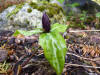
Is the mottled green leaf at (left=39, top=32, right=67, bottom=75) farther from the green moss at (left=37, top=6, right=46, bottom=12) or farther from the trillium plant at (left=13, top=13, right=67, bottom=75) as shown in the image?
the green moss at (left=37, top=6, right=46, bottom=12)

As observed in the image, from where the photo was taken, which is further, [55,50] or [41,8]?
[41,8]

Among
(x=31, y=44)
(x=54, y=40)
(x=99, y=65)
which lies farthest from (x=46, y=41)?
(x=31, y=44)

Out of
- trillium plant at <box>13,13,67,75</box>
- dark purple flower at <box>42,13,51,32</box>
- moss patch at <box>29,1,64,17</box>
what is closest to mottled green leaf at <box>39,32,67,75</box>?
trillium plant at <box>13,13,67,75</box>

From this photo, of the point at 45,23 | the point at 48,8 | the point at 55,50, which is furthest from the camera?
the point at 48,8

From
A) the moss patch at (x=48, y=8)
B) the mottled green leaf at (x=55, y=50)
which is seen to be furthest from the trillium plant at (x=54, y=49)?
the moss patch at (x=48, y=8)

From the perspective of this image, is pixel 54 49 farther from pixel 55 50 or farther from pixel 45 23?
pixel 45 23

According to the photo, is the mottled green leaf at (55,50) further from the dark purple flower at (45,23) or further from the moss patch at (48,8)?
the moss patch at (48,8)

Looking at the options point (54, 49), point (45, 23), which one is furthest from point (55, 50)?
point (45, 23)

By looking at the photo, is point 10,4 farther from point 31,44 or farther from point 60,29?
point 60,29
